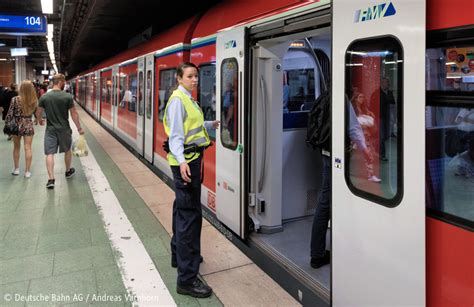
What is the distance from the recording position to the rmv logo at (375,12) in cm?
205

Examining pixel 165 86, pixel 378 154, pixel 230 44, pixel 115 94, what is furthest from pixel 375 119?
pixel 115 94

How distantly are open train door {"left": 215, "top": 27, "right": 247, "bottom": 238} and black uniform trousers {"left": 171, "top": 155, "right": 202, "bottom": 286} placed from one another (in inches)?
30.7

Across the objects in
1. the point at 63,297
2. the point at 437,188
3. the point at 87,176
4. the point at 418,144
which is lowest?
the point at 63,297

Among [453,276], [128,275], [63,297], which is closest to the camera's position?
[453,276]

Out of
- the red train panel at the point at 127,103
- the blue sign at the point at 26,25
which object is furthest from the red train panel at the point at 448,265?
the blue sign at the point at 26,25

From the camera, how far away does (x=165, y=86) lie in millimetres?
6613

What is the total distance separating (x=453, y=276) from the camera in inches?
71.5

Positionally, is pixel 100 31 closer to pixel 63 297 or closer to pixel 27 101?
pixel 27 101

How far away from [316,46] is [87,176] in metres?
4.41

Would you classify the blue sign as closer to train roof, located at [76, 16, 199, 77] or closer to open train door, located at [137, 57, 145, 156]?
train roof, located at [76, 16, 199, 77]

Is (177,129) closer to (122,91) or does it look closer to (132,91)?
(132,91)

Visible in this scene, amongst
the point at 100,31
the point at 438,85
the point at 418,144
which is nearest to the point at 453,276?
the point at 418,144

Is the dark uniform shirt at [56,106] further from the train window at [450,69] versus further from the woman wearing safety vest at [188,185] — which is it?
the train window at [450,69]

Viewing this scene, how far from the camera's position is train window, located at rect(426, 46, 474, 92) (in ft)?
5.70
